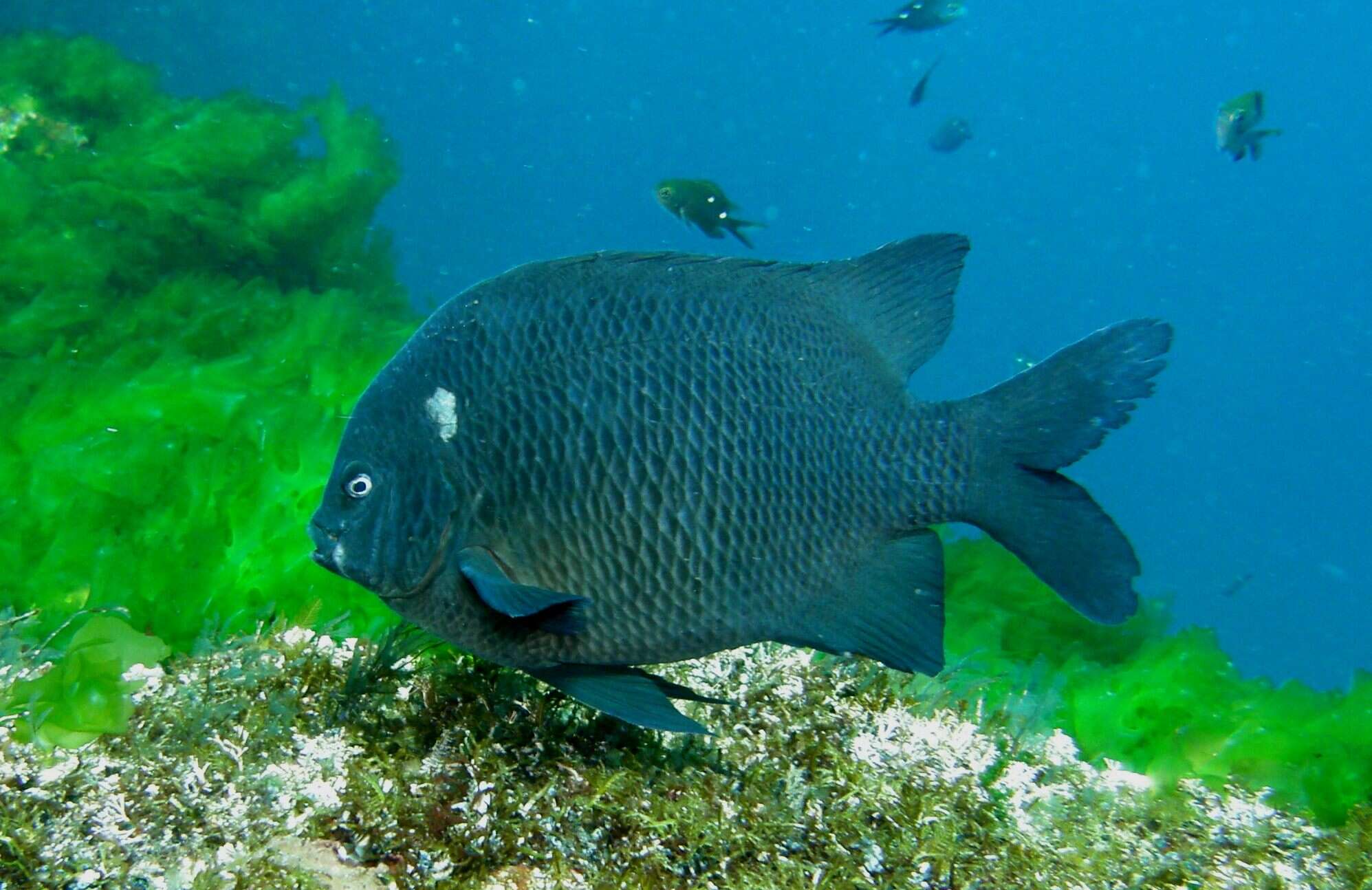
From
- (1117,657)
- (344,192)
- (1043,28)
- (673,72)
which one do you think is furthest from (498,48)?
(1117,657)

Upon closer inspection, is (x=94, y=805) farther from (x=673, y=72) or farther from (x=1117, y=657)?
(x=673, y=72)

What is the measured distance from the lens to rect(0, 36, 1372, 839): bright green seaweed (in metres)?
3.19

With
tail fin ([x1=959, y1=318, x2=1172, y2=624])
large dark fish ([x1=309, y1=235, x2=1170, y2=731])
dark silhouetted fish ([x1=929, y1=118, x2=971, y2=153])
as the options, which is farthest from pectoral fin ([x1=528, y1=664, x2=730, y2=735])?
dark silhouetted fish ([x1=929, y1=118, x2=971, y2=153])

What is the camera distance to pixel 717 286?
2.23 metres

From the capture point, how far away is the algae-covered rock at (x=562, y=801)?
1.99 meters

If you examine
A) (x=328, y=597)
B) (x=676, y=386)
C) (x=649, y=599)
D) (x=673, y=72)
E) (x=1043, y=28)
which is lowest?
(x=328, y=597)

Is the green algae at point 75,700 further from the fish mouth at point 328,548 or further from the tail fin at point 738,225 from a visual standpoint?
the tail fin at point 738,225

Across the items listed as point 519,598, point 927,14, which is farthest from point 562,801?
point 927,14

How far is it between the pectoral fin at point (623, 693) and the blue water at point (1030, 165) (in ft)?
227

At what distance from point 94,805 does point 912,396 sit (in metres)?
2.30

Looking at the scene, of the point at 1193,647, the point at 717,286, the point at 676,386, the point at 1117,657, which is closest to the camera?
the point at 676,386

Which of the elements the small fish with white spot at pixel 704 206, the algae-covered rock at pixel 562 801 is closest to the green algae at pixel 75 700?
the algae-covered rock at pixel 562 801

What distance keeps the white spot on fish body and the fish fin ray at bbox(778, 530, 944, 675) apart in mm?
996

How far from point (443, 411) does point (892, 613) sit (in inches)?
50.4
